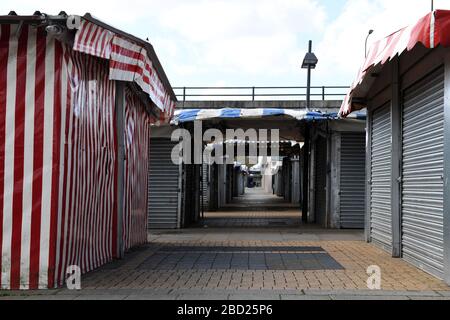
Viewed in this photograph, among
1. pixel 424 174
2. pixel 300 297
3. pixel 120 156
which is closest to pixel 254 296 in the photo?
pixel 300 297

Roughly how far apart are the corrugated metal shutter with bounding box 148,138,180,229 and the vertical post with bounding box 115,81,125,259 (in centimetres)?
558

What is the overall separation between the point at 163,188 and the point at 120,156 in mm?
5686

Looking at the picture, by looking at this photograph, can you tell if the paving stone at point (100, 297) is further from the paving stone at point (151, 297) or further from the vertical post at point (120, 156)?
the vertical post at point (120, 156)

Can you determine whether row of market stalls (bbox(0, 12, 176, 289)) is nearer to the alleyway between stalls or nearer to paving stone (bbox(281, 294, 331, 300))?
the alleyway between stalls

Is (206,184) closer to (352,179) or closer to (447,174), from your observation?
(352,179)

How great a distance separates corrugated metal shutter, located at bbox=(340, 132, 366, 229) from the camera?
591 inches

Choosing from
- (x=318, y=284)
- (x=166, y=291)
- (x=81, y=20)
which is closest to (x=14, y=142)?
(x=81, y=20)

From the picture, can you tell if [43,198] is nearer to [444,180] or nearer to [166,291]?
[166,291]

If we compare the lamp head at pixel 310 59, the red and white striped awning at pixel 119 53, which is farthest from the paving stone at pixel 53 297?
the lamp head at pixel 310 59

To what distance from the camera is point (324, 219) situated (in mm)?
15656

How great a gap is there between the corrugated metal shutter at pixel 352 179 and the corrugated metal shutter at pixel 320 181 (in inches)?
29.2

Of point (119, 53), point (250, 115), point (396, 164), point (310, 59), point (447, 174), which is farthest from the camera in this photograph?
point (310, 59)

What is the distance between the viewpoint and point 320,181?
16.8m
